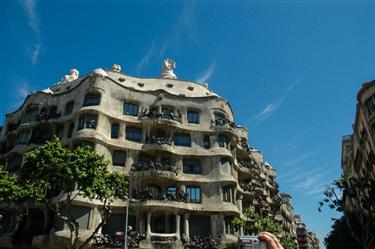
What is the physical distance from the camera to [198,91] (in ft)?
152

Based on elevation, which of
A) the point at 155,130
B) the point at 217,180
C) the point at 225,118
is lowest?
the point at 217,180

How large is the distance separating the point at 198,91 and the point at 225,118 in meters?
6.31

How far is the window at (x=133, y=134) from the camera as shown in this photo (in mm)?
37722

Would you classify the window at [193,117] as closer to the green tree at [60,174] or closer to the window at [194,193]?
the window at [194,193]

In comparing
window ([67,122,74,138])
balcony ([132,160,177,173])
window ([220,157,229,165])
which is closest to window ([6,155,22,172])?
window ([67,122,74,138])

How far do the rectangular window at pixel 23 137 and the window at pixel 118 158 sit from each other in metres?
11.1

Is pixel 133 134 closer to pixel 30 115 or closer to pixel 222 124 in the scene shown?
pixel 222 124

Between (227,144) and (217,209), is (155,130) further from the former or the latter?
(217,209)

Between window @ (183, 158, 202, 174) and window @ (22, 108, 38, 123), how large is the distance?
19.0 metres

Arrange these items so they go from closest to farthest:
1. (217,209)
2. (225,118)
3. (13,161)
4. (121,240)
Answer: (121,240), (217,209), (13,161), (225,118)

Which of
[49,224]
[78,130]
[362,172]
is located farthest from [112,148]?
[362,172]

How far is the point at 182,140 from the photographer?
129 ft

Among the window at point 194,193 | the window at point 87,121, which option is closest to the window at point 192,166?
the window at point 194,193

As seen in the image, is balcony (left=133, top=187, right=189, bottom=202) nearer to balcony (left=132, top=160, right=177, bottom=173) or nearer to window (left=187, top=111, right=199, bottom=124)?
balcony (left=132, top=160, right=177, bottom=173)
